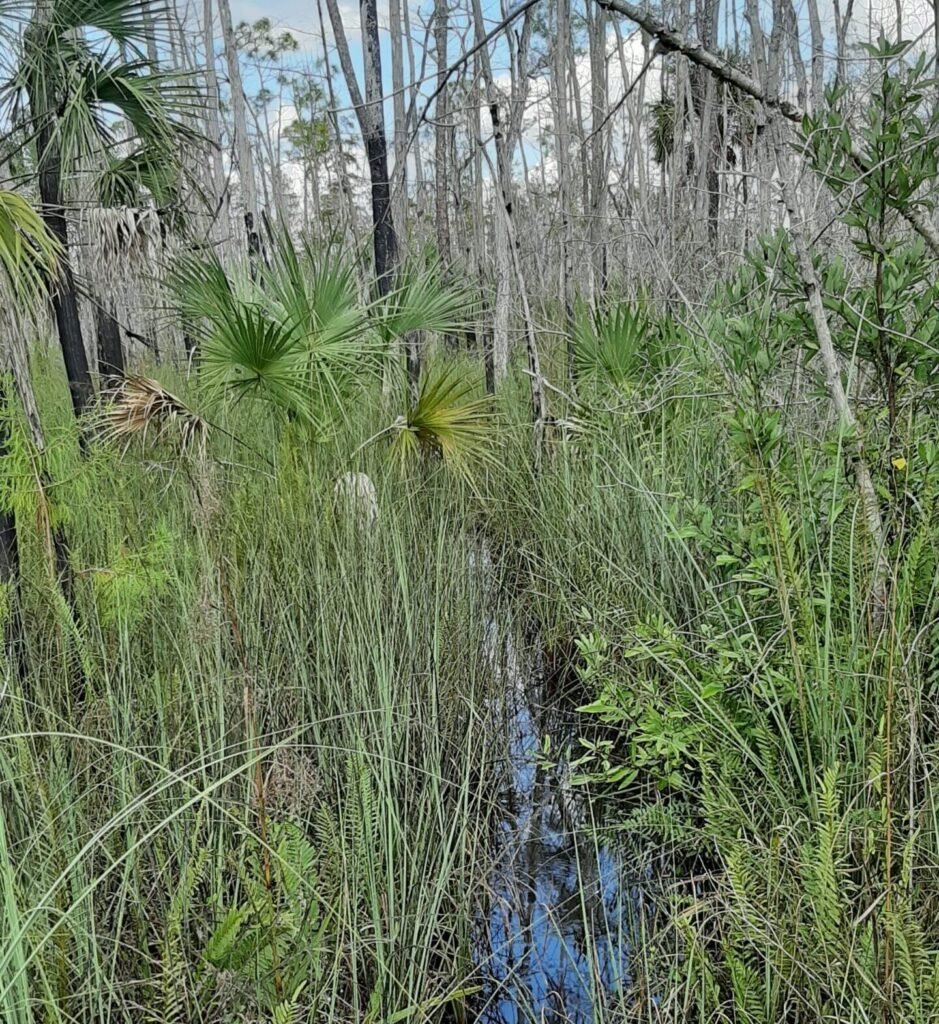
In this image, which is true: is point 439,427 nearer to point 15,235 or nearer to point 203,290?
point 203,290

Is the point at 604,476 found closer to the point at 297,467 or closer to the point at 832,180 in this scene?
the point at 297,467

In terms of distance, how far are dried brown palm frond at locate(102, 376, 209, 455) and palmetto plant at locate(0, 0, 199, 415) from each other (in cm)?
49

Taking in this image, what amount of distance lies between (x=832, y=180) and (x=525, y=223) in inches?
445

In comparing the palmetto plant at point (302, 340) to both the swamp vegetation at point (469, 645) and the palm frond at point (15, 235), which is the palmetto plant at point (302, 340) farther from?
the palm frond at point (15, 235)

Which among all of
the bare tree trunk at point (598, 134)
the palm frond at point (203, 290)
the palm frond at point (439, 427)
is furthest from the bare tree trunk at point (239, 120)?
the palm frond at point (439, 427)

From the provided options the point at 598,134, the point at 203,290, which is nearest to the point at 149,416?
the point at 203,290

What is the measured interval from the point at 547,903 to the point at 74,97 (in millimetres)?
3405

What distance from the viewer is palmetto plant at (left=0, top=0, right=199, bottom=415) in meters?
3.18

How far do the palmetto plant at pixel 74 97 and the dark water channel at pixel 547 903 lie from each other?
2526mm

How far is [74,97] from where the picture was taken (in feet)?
10.2

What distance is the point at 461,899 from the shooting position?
1.95 metres

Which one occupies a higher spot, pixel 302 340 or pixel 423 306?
pixel 423 306

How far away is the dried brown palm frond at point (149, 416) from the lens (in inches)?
113

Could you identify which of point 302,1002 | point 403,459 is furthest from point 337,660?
point 403,459
